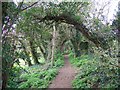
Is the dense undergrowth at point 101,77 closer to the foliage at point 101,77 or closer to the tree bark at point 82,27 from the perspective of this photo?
the foliage at point 101,77

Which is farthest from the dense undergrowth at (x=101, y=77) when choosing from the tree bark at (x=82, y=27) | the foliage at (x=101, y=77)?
the tree bark at (x=82, y=27)

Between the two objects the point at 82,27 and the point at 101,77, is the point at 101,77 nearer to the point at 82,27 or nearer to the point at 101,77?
the point at 101,77

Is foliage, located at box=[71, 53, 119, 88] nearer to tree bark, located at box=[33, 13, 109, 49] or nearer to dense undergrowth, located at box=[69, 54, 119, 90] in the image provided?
dense undergrowth, located at box=[69, 54, 119, 90]

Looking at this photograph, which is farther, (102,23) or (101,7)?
(101,7)

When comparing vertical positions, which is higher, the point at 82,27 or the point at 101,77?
the point at 82,27

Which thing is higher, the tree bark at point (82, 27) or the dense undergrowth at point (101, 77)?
the tree bark at point (82, 27)

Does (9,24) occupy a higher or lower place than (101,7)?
lower

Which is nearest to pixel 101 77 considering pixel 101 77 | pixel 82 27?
pixel 101 77

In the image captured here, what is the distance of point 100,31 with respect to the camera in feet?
25.5

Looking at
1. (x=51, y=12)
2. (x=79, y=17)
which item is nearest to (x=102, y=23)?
(x=79, y=17)

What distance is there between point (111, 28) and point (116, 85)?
2.41m

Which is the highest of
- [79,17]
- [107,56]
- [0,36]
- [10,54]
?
[79,17]

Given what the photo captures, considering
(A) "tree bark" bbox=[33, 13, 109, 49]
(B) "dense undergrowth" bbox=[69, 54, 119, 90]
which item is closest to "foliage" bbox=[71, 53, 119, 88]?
(B) "dense undergrowth" bbox=[69, 54, 119, 90]

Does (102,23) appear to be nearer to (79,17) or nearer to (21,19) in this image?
(79,17)
